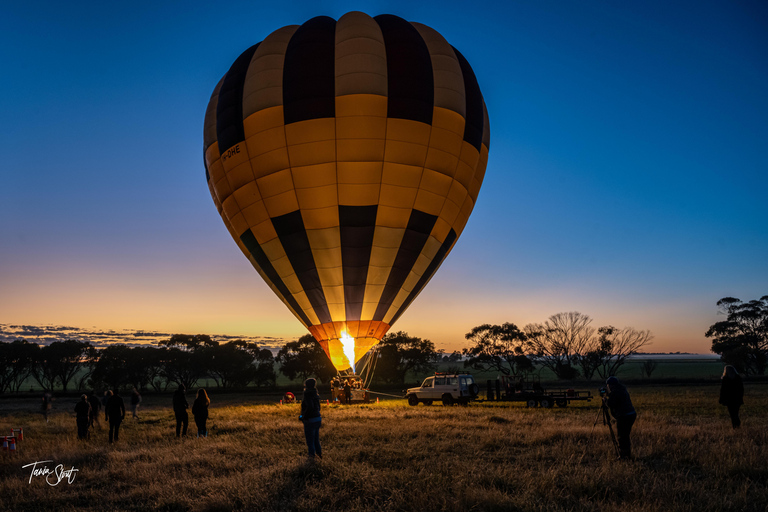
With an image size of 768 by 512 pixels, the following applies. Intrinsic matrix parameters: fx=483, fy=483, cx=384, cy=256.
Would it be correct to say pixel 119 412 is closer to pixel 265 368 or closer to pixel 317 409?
pixel 317 409

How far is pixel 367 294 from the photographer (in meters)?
18.0

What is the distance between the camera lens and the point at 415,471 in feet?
25.6

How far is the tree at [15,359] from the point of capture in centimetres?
5925

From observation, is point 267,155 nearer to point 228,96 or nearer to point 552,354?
point 228,96

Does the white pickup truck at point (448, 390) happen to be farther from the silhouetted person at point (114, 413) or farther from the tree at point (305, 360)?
the tree at point (305, 360)

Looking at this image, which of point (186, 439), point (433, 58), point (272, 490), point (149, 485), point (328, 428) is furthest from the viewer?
point (433, 58)

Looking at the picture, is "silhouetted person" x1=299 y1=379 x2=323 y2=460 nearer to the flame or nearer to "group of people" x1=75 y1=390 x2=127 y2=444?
"group of people" x1=75 y1=390 x2=127 y2=444

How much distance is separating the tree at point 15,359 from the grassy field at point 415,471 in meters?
59.2

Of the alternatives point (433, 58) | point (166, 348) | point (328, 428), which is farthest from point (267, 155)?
point (166, 348)

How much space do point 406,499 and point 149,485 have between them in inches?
166

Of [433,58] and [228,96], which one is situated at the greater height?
[433,58]
